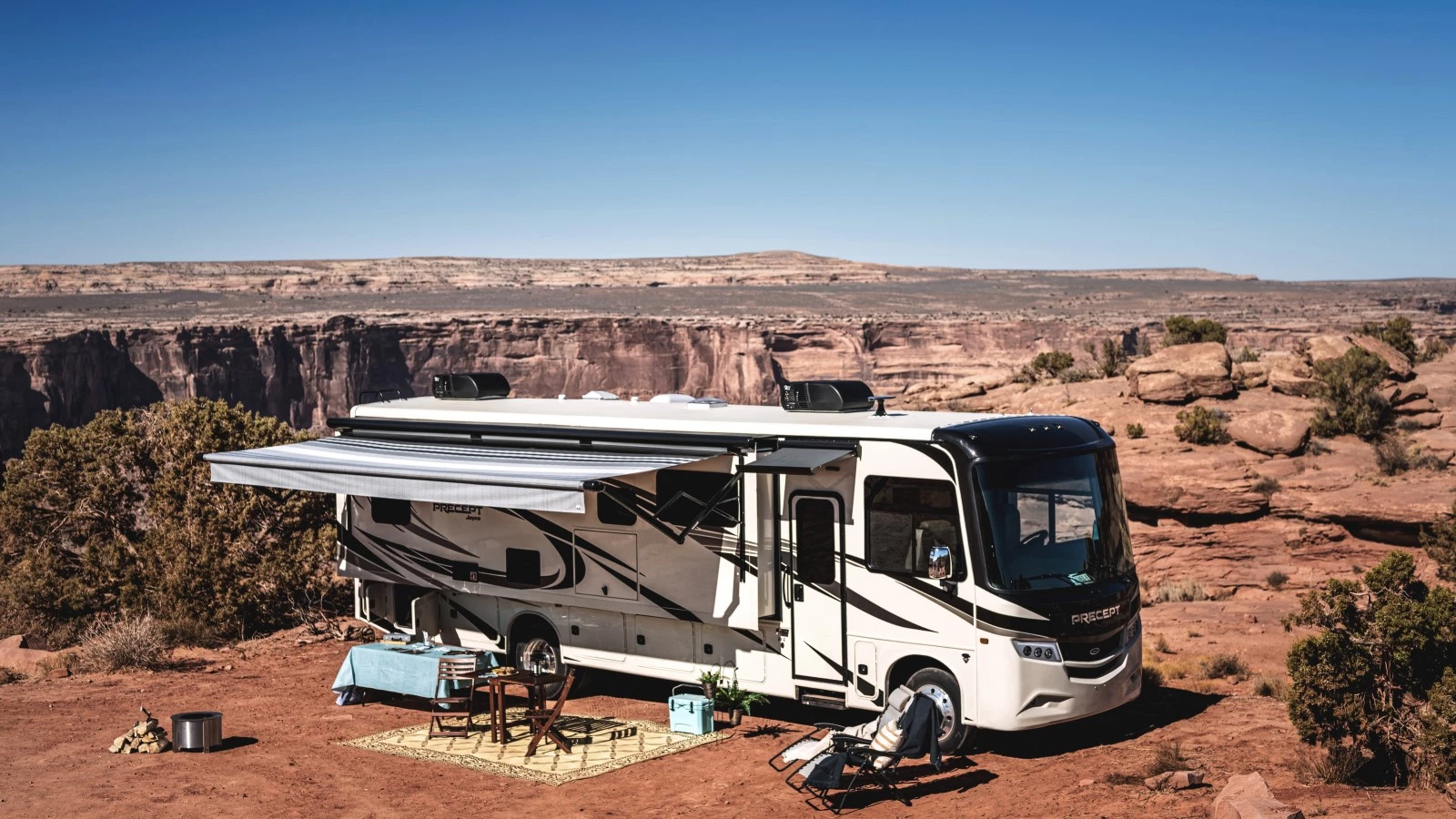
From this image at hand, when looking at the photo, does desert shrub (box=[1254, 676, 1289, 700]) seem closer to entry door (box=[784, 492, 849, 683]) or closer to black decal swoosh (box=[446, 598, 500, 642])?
entry door (box=[784, 492, 849, 683])

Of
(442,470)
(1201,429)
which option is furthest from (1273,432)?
(442,470)

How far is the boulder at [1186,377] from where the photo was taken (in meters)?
24.6

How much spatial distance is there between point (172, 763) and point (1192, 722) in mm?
8659

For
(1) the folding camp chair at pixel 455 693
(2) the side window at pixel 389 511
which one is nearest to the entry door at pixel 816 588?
(1) the folding camp chair at pixel 455 693

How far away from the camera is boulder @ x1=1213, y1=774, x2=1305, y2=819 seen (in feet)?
24.0

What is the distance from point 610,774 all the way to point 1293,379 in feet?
62.9

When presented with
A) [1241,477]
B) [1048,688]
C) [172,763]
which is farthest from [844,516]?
[1241,477]

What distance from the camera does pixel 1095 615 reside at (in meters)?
10.0

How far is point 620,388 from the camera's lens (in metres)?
75.3

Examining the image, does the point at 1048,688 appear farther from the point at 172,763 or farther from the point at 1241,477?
the point at 1241,477

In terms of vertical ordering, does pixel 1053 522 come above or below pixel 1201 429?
above

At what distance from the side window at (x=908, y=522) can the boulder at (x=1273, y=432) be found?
1410 cm

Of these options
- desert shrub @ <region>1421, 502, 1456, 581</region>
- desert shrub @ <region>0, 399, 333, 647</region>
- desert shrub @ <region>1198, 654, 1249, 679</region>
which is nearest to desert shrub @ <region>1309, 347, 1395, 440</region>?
desert shrub @ <region>1421, 502, 1456, 581</region>

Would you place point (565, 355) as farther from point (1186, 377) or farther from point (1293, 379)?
point (1293, 379)
